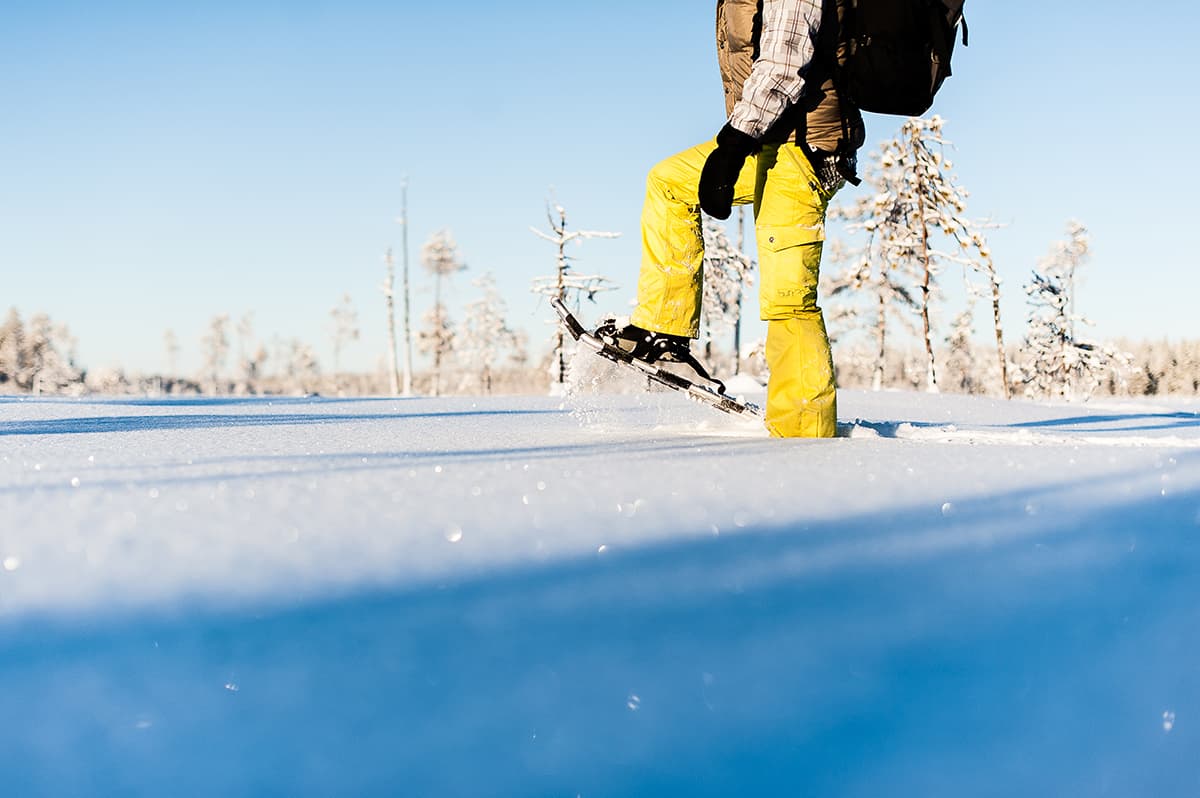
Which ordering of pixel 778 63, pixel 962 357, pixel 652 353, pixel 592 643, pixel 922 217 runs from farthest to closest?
pixel 962 357 → pixel 922 217 → pixel 652 353 → pixel 778 63 → pixel 592 643

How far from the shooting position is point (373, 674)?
592 mm

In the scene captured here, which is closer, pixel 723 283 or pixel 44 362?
pixel 723 283

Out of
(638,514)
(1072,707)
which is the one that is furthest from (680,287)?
(1072,707)

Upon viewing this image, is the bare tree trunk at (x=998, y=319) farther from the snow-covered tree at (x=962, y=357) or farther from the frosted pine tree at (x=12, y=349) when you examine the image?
the frosted pine tree at (x=12, y=349)

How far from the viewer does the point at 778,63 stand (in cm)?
286

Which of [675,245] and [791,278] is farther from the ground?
[675,245]

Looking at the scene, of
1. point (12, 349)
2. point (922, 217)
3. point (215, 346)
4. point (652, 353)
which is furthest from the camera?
point (215, 346)

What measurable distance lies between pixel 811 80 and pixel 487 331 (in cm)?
4455

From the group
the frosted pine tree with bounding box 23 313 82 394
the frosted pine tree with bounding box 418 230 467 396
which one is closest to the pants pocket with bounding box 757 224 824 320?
the frosted pine tree with bounding box 418 230 467 396

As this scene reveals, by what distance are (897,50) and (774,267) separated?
91 cm

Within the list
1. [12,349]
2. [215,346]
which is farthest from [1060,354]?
[215,346]

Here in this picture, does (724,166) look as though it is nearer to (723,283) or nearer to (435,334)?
(723,283)

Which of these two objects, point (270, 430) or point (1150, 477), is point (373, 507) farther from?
point (270, 430)

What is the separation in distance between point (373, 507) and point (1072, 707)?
0.84m
